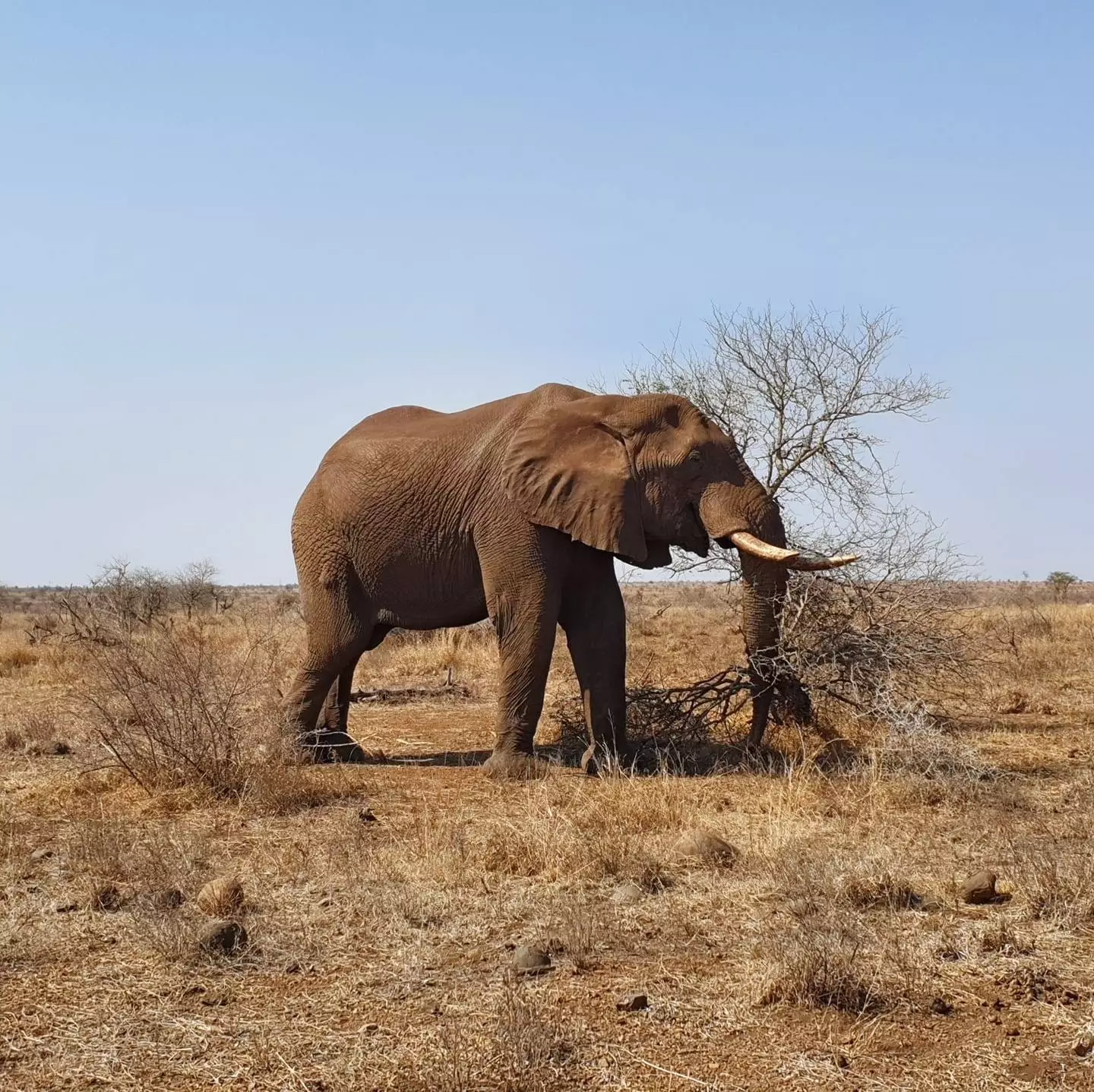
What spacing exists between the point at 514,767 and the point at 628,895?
3.93 m

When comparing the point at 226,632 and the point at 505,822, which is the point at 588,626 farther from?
the point at 226,632

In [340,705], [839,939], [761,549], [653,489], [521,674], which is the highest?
[653,489]

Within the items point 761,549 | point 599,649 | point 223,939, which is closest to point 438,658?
point 599,649

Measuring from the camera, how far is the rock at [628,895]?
20.4 ft

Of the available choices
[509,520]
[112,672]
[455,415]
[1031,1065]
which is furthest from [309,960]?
[455,415]

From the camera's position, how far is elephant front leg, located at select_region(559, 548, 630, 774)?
10.5 metres

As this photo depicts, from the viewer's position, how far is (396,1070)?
4.32 m

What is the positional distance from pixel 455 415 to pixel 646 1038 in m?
7.54

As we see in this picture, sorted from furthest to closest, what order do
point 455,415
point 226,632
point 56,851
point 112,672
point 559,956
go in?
point 226,632 → point 455,415 → point 112,672 → point 56,851 → point 559,956

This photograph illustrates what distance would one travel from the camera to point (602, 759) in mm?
10375

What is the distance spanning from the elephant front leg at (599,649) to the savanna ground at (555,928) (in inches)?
20.4

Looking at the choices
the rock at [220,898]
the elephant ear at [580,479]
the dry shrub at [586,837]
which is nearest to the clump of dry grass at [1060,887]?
the dry shrub at [586,837]

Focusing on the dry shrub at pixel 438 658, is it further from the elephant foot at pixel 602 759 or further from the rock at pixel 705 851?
the rock at pixel 705 851

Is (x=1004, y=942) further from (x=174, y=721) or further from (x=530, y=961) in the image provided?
(x=174, y=721)
